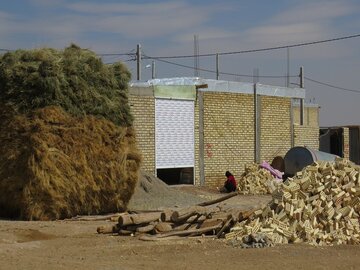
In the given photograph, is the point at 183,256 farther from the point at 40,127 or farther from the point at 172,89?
the point at 172,89

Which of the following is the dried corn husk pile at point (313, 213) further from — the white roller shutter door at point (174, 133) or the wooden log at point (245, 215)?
the white roller shutter door at point (174, 133)

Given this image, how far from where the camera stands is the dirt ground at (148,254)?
9172 millimetres

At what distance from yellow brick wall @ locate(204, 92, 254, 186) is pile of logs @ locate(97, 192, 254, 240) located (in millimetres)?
14420

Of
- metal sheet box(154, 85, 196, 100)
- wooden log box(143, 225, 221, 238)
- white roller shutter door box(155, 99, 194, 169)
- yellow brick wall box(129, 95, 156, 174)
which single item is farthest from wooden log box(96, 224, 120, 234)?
metal sheet box(154, 85, 196, 100)

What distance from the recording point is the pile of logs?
12.3 metres

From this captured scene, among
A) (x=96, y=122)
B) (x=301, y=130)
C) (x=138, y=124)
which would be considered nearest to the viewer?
(x=96, y=122)

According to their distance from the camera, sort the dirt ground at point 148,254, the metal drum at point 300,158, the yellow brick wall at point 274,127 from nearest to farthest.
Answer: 1. the dirt ground at point 148,254
2. the metal drum at point 300,158
3. the yellow brick wall at point 274,127

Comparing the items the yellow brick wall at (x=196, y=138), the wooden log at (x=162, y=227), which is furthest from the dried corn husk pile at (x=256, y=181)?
the wooden log at (x=162, y=227)

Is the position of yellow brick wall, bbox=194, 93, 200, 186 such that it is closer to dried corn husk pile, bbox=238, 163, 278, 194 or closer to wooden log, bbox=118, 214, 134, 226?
dried corn husk pile, bbox=238, 163, 278, 194

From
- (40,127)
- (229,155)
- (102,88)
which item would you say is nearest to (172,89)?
(229,155)

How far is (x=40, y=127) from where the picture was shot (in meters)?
14.9

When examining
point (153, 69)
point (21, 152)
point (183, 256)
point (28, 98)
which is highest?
point (153, 69)

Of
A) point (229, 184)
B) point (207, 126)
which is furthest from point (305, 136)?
point (229, 184)

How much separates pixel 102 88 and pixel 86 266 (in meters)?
7.96
